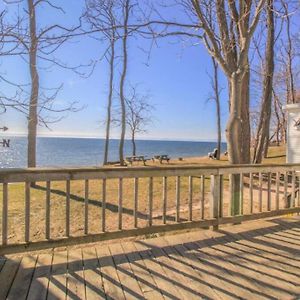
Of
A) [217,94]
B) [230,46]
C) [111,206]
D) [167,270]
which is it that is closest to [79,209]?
[111,206]

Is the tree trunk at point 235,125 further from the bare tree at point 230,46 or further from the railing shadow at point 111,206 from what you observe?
the railing shadow at point 111,206

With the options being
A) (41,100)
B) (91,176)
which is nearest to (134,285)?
(91,176)

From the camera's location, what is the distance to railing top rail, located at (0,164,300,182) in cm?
307

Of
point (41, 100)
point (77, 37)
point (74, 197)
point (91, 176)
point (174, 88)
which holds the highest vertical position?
point (174, 88)

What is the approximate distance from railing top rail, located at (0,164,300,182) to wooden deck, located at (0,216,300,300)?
2.62ft

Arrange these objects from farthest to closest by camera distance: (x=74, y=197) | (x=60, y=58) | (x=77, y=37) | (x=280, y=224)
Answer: (x=74, y=197) < (x=280, y=224) < (x=77, y=37) < (x=60, y=58)

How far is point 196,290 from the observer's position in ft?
8.57

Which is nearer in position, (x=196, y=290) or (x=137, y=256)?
(x=196, y=290)

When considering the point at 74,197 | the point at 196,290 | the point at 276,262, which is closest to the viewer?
the point at 196,290

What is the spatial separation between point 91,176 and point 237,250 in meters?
1.77

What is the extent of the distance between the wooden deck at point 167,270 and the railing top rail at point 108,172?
799mm

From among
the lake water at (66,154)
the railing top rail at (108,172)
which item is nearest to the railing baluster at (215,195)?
the railing top rail at (108,172)

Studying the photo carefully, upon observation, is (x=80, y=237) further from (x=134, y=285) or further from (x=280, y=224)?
(x=280, y=224)

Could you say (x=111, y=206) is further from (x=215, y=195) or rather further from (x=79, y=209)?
(x=215, y=195)
